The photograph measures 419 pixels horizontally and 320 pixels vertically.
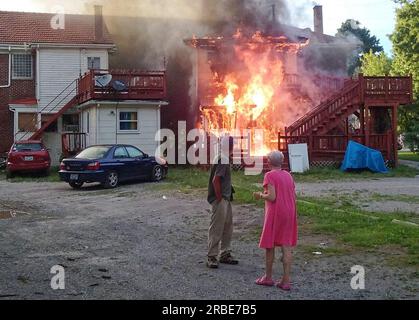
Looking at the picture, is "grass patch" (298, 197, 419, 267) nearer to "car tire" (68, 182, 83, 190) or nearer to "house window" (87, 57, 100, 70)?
"car tire" (68, 182, 83, 190)

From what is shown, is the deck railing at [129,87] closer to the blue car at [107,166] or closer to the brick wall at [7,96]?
the brick wall at [7,96]

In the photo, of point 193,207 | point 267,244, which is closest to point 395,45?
point 193,207

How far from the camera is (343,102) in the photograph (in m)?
22.7

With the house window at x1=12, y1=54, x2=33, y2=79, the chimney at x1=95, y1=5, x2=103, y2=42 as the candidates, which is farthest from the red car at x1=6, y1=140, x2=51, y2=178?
the chimney at x1=95, y1=5, x2=103, y2=42

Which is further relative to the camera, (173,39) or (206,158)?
(173,39)

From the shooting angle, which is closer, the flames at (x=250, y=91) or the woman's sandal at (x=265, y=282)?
the woman's sandal at (x=265, y=282)

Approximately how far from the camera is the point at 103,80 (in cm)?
2244

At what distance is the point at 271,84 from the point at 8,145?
14.1 metres

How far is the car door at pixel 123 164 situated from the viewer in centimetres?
1644

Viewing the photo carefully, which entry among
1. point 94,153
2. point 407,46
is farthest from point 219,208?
point 407,46

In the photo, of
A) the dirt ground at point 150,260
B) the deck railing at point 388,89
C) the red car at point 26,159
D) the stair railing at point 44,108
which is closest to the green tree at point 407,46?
the deck railing at point 388,89

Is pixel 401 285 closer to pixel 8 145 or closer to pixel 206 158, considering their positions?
pixel 206 158

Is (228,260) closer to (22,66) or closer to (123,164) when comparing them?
(123,164)

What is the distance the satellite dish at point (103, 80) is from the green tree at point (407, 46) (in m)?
18.0
